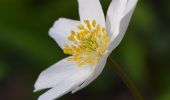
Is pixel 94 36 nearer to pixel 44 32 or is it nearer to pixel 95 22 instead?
pixel 95 22

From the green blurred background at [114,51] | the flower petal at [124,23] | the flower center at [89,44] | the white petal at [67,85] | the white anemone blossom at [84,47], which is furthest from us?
the green blurred background at [114,51]

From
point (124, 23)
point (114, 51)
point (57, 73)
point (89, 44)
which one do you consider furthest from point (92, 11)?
point (114, 51)

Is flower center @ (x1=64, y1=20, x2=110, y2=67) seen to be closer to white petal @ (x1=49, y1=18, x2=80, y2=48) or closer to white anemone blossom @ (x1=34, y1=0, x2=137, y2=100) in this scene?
white anemone blossom @ (x1=34, y1=0, x2=137, y2=100)

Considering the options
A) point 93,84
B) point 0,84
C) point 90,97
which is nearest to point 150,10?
point 93,84

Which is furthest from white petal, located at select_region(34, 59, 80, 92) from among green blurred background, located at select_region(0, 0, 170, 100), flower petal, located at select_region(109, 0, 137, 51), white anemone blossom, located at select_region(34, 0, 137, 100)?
green blurred background, located at select_region(0, 0, 170, 100)

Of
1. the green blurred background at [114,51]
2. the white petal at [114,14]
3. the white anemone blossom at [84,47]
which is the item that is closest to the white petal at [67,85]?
the white anemone blossom at [84,47]

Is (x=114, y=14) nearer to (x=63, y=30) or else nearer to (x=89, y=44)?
(x=89, y=44)

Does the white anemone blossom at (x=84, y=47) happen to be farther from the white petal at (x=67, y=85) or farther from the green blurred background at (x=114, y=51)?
the green blurred background at (x=114, y=51)
